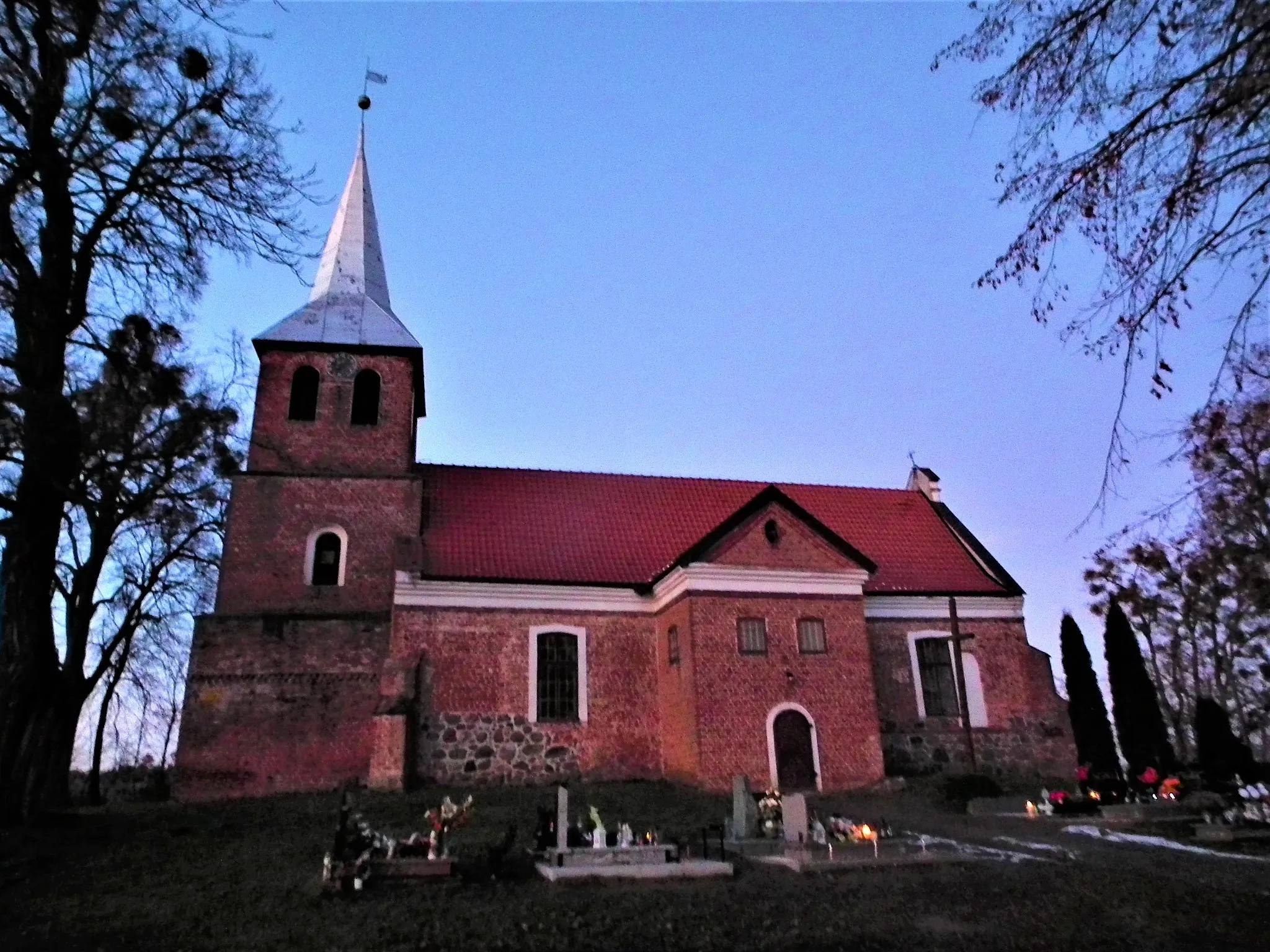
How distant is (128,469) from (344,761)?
8.31 metres

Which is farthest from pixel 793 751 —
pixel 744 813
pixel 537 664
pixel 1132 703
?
pixel 1132 703

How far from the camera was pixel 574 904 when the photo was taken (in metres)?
8.39

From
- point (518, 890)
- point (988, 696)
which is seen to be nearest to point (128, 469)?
point (518, 890)

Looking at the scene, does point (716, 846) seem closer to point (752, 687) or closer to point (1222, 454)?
point (752, 687)

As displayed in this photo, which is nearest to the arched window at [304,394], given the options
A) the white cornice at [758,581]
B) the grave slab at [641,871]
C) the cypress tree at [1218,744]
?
the white cornice at [758,581]

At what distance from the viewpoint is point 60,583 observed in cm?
1959

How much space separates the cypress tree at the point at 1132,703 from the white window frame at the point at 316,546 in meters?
22.5

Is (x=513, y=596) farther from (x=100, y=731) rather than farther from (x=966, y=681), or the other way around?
(x=100, y=731)

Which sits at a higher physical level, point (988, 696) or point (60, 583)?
point (60, 583)

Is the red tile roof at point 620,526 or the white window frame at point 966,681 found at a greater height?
the red tile roof at point 620,526

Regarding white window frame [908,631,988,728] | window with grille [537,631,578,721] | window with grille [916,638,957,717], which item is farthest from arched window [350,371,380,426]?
window with grille [916,638,957,717]

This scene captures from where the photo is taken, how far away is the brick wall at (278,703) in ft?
55.4

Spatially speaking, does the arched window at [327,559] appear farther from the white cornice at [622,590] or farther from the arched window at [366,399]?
the arched window at [366,399]

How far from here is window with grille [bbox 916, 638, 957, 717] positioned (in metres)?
20.8
